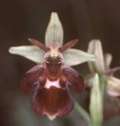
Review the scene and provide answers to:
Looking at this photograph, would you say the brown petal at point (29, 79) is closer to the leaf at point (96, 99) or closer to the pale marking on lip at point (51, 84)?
the pale marking on lip at point (51, 84)

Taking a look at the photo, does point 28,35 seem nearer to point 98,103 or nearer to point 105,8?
point 105,8

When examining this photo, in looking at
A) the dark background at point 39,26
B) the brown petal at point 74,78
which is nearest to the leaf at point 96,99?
the brown petal at point 74,78

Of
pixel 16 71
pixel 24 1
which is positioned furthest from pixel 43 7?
pixel 16 71

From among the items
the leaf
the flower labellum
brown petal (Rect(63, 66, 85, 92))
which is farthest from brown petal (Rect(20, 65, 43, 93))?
the leaf

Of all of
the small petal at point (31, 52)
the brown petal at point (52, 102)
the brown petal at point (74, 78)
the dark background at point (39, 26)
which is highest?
the small petal at point (31, 52)

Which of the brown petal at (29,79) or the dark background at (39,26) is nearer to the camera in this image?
the brown petal at (29,79)

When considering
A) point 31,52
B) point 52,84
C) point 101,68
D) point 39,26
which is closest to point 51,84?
point 52,84

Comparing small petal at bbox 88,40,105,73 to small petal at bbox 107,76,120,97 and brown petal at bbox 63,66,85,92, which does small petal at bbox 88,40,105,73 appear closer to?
small petal at bbox 107,76,120,97

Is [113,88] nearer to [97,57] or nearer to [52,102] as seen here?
[97,57]
